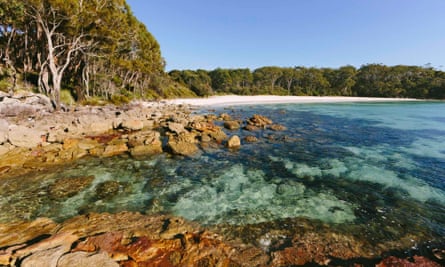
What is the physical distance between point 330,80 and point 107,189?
103730 mm

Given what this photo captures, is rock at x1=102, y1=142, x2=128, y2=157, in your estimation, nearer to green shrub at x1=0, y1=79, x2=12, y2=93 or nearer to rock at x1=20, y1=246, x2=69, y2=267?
rock at x1=20, y1=246, x2=69, y2=267

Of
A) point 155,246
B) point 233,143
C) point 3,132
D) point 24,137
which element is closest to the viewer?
point 155,246

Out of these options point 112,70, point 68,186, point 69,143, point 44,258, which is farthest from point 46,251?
point 112,70

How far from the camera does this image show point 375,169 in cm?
959

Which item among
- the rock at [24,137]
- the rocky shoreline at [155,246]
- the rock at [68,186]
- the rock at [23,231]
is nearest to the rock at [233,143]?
the rock at [68,186]

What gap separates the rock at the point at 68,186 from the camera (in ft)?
22.2

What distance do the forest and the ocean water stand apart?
16401 mm

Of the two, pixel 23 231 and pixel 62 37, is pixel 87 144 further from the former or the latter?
pixel 62 37

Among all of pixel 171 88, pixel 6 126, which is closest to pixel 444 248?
pixel 6 126

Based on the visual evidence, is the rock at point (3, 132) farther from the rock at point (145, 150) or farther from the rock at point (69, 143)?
the rock at point (145, 150)

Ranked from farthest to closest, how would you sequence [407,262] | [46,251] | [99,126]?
[99,126]
[407,262]
[46,251]

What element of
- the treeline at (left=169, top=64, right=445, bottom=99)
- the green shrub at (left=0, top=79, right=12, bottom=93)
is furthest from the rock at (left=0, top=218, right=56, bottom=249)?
the treeline at (left=169, top=64, right=445, bottom=99)

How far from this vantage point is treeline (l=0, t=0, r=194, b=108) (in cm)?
1800

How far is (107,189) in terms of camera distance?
729 cm
